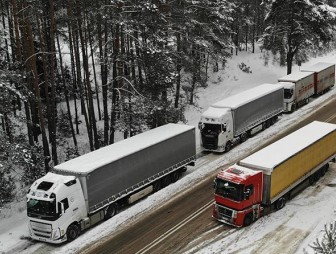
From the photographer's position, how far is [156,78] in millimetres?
31547

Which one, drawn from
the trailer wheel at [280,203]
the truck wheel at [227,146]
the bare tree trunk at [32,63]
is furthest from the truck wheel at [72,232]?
the truck wheel at [227,146]

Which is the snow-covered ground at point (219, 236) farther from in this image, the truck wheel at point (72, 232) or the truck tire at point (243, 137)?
the truck tire at point (243, 137)

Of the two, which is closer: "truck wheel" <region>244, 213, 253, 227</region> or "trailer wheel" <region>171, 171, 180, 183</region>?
"truck wheel" <region>244, 213, 253, 227</region>

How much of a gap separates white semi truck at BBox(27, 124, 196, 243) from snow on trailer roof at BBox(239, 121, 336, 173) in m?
5.69

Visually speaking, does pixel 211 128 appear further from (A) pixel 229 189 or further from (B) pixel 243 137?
(A) pixel 229 189

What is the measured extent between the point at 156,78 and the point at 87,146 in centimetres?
977

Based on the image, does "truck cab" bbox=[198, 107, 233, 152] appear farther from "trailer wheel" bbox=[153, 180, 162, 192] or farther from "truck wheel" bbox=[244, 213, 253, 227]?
"truck wheel" bbox=[244, 213, 253, 227]

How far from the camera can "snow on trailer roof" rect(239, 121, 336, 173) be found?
22125 millimetres

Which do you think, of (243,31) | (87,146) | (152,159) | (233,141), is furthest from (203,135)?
(243,31)

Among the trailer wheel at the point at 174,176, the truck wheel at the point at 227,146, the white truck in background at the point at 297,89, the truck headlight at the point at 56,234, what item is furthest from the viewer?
the white truck in background at the point at 297,89

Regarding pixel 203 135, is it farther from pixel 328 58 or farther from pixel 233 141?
pixel 328 58

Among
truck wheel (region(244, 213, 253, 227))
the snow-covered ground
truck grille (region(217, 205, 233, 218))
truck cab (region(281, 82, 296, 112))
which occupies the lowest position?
the snow-covered ground

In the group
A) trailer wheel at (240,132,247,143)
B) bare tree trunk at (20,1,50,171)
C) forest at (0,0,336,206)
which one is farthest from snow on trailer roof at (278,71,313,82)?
bare tree trunk at (20,1,50,171)

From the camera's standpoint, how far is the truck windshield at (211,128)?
31734 millimetres
